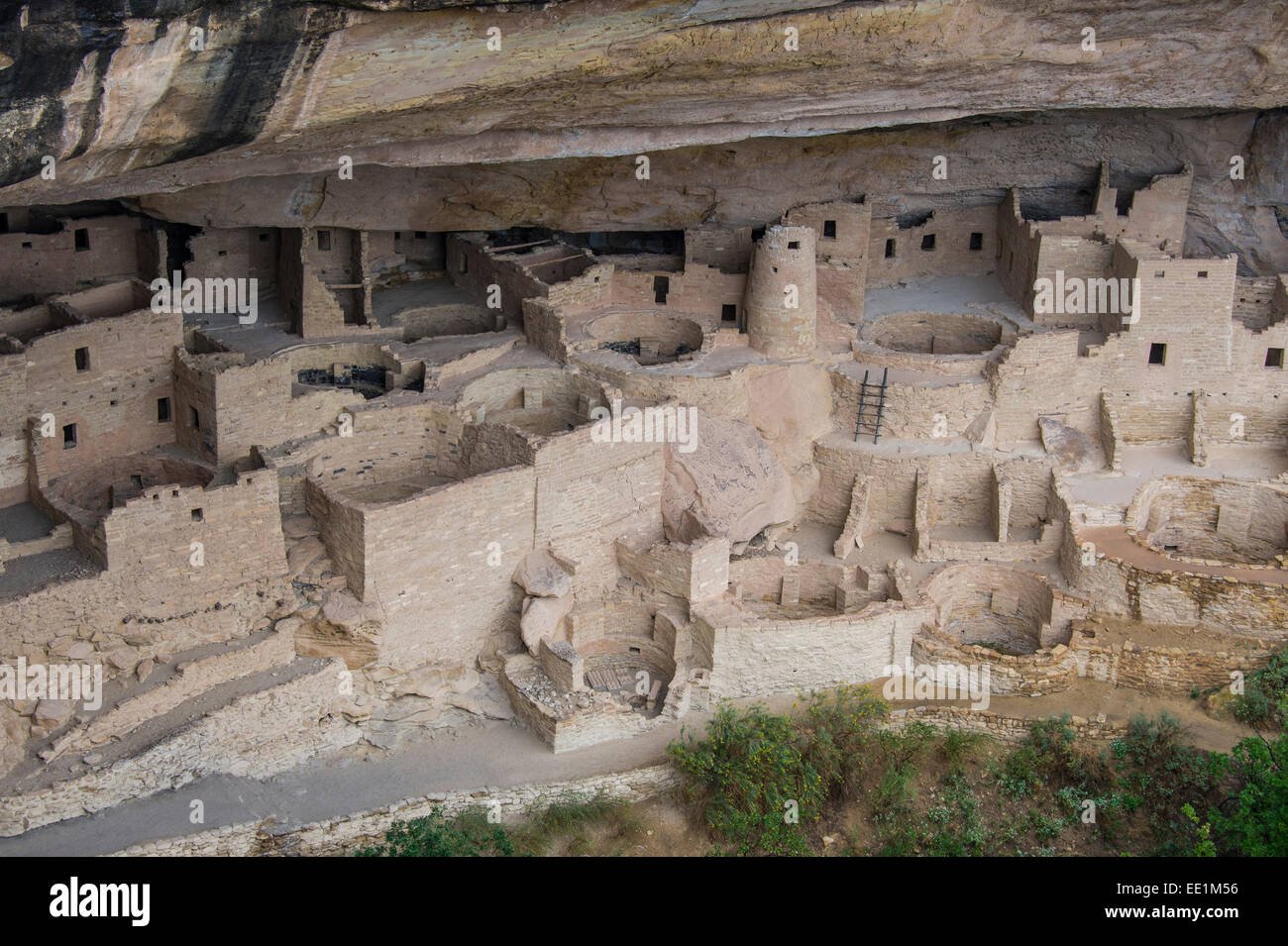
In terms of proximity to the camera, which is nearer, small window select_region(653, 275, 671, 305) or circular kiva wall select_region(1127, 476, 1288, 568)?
circular kiva wall select_region(1127, 476, 1288, 568)

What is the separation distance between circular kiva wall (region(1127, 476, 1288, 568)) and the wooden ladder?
3693mm

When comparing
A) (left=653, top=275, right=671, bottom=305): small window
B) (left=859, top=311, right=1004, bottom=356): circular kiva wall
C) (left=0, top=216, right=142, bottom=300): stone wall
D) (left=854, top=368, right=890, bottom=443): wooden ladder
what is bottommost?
(left=854, top=368, right=890, bottom=443): wooden ladder

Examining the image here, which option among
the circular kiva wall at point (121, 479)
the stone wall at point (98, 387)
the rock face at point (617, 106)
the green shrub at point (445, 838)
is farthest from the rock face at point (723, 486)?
the stone wall at point (98, 387)

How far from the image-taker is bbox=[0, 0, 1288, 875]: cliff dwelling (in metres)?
17.4

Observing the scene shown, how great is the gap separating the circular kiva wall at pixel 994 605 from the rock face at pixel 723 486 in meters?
2.46

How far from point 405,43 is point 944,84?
24.0 feet

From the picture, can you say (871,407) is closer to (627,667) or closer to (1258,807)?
(627,667)

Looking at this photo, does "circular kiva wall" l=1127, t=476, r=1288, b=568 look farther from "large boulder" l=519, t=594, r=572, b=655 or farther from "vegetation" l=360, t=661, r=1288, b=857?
"large boulder" l=519, t=594, r=572, b=655

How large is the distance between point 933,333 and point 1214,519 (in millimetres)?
4942

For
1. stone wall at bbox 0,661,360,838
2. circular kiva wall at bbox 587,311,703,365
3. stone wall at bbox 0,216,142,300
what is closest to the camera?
stone wall at bbox 0,661,360,838

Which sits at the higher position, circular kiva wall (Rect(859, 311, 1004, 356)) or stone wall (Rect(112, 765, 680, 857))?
circular kiva wall (Rect(859, 311, 1004, 356))

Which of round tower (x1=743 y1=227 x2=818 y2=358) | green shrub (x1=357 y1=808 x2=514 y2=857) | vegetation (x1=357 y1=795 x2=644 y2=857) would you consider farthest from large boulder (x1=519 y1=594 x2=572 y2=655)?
round tower (x1=743 y1=227 x2=818 y2=358)

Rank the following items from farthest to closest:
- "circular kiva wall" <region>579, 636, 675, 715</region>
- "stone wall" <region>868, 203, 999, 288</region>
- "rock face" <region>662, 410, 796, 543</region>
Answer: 1. "stone wall" <region>868, 203, 999, 288</region>
2. "rock face" <region>662, 410, 796, 543</region>
3. "circular kiva wall" <region>579, 636, 675, 715</region>

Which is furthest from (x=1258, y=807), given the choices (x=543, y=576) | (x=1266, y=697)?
(x=543, y=576)
